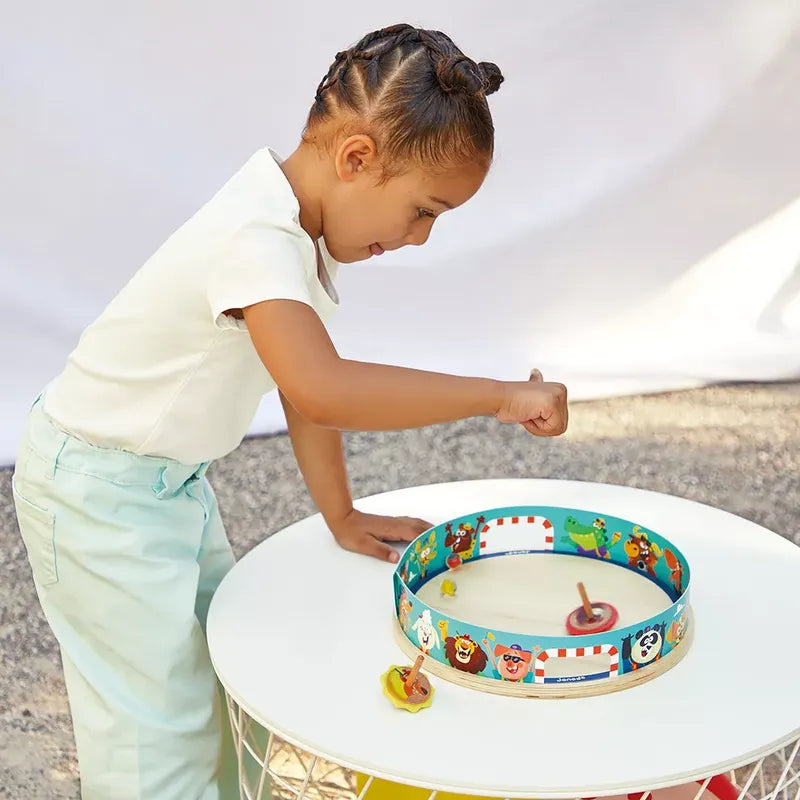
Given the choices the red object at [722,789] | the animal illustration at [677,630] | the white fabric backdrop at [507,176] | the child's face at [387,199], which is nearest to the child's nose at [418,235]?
the child's face at [387,199]

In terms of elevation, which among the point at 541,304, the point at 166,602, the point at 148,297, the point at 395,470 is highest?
the point at 148,297

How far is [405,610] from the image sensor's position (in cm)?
96

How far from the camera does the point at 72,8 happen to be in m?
2.19

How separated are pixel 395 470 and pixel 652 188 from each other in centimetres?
85

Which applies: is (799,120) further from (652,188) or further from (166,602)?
(166,602)

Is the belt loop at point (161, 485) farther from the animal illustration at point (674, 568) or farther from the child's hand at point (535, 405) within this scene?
the animal illustration at point (674, 568)

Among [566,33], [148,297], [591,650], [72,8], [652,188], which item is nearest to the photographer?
[591,650]

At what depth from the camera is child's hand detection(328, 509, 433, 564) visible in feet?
3.76

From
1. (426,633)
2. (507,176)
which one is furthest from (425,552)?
(507,176)

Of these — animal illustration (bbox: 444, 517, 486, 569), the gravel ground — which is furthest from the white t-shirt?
the gravel ground

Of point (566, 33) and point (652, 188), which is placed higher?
point (566, 33)

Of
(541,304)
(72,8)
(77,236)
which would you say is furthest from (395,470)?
(72,8)

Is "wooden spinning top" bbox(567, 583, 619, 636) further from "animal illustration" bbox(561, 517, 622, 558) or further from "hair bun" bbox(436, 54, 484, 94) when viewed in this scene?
"hair bun" bbox(436, 54, 484, 94)

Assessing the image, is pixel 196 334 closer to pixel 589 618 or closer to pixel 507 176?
pixel 589 618
